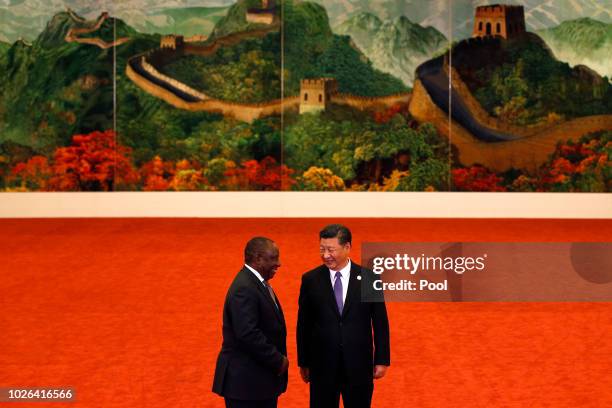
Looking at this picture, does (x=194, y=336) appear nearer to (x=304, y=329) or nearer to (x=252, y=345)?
(x=304, y=329)

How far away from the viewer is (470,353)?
26.5 ft

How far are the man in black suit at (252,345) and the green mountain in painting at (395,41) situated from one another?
49.1ft

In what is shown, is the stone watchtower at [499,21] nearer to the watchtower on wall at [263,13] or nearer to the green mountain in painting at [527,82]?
the green mountain in painting at [527,82]

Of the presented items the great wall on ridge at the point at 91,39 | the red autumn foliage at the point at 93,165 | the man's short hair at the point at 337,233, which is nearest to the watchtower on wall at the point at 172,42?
the great wall on ridge at the point at 91,39

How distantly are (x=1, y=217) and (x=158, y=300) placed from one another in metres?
9.87

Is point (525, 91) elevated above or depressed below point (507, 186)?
above

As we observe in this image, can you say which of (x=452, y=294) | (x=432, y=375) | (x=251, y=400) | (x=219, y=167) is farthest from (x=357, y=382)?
(x=219, y=167)

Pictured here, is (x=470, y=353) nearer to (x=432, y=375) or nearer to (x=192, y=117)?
(x=432, y=375)

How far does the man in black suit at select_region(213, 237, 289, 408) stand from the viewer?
4.68 m

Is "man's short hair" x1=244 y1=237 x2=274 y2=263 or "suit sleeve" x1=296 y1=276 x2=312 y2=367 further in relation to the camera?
"suit sleeve" x1=296 y1=276 x2=312 y2=367

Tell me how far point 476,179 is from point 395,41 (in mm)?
3402

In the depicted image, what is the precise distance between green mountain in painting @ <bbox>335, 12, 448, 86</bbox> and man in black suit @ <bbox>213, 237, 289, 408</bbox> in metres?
15.0

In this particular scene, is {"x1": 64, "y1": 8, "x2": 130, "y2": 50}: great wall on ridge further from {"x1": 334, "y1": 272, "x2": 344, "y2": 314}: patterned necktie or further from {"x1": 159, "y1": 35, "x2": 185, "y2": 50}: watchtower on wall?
{"x1": 334, "y1": 272, "x2": 344, "y2": 314}: patterned necktie

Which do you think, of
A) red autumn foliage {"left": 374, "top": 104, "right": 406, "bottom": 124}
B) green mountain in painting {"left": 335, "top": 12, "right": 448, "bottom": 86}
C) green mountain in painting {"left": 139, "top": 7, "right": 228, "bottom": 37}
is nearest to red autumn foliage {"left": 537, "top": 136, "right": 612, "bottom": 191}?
red autumn foliage {"left": 374, "top": 104, "right": 406, "bottom": 124}
